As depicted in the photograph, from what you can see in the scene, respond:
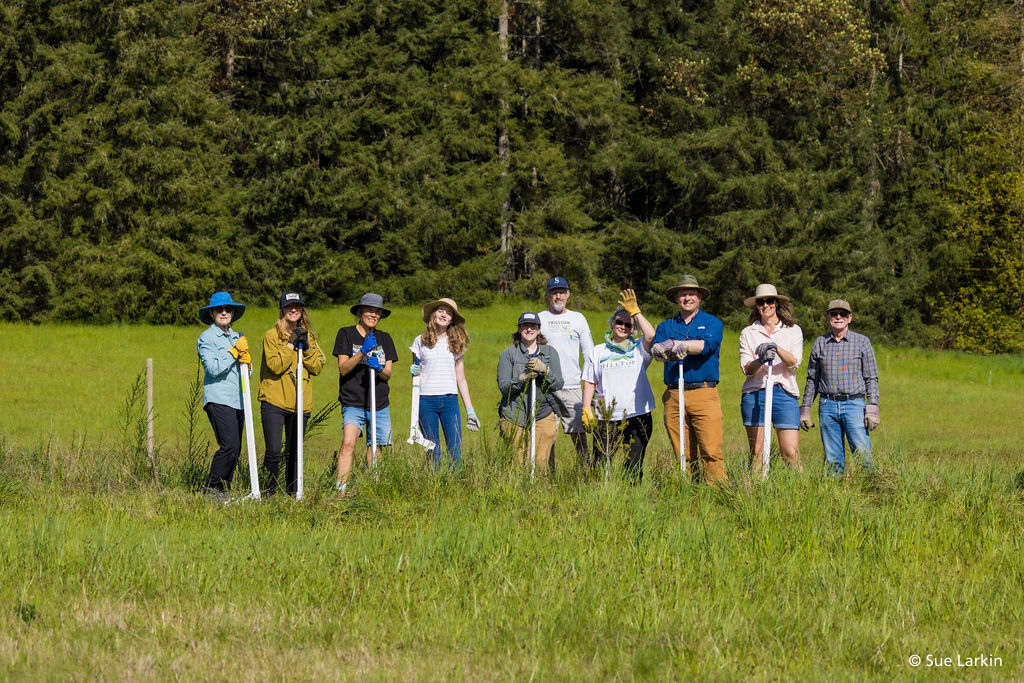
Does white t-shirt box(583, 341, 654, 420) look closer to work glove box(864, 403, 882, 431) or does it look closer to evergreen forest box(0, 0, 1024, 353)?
work glove box(864, 403, 882, 431)

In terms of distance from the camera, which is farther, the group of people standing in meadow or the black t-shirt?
the black t-shirt

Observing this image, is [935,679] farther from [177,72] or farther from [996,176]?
[996,176]

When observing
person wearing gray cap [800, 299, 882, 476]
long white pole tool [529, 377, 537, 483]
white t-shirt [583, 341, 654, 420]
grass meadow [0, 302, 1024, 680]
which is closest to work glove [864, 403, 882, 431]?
person wearing gray cap [800, 299, 882, 476]

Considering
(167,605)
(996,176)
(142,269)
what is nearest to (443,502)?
(167,605)

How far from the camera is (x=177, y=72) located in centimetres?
3812

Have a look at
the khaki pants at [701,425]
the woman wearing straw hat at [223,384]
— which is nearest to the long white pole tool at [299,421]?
the woman wearing straw hat at [223,384]

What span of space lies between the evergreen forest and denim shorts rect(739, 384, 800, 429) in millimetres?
30565

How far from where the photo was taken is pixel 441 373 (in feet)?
32.3

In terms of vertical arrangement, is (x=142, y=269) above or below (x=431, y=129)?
below

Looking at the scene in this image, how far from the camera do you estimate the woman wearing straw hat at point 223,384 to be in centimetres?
883

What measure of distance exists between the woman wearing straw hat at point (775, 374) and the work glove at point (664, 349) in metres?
0.74

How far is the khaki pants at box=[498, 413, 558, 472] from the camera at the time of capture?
845 centimetres

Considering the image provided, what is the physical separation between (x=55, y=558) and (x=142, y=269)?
31.5 meters

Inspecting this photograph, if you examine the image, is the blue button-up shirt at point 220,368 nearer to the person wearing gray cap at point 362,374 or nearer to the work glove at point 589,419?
the person wearing gray cap at point 362,374
